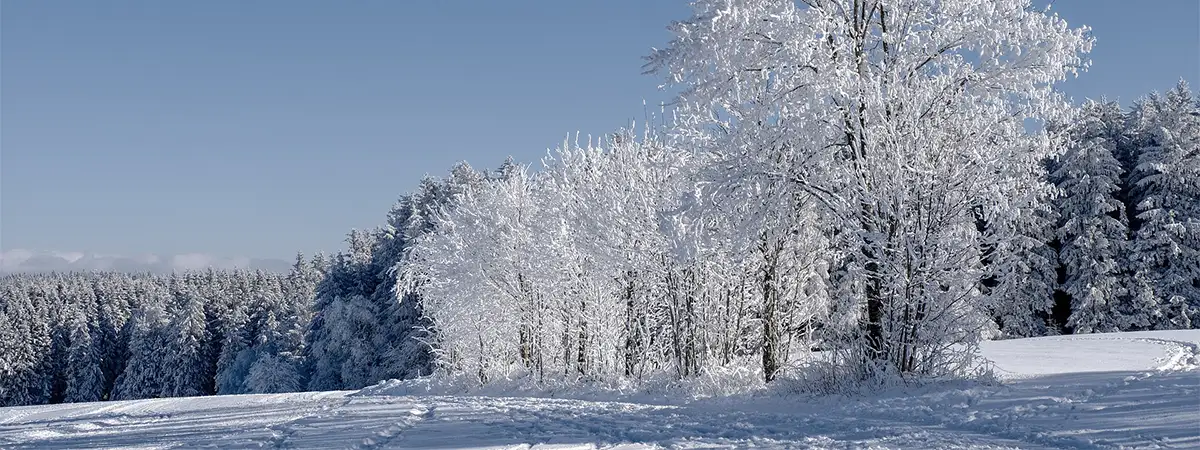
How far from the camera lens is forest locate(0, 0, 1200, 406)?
31.4ft

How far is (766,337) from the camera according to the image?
12.7 m

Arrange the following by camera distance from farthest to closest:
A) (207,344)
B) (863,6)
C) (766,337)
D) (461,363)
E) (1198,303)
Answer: (207,344) < (1198,303) < (461,363) < (766,337) < (863,6)

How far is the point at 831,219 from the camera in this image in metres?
10.4

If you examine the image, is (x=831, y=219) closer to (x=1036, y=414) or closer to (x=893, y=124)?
(x=893, y=124)

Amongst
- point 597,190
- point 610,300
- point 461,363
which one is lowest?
point 461,363

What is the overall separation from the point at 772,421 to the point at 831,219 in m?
3.28

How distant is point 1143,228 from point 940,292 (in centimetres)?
2116

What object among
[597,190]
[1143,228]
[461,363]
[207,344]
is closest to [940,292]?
[597,190]

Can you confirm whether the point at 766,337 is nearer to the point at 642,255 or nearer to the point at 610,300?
the point at 642,255

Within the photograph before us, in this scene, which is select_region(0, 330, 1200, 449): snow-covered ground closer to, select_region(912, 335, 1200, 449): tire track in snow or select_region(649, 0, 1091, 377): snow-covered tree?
select_region(912, 335, 1200, 449): tire track in snow

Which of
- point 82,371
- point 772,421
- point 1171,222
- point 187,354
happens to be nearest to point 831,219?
point 772,421

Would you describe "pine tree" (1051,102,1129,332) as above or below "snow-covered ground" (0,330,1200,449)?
above

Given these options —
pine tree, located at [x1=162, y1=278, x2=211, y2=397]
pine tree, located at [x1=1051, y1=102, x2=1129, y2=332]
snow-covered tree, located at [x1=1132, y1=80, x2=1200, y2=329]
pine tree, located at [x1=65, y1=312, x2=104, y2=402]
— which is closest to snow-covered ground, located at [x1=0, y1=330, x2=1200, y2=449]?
pine tree, located at [x1=1051, y1=102, x2=1129, y2=332]

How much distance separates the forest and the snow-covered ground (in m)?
1.19
